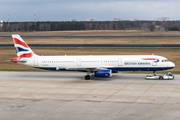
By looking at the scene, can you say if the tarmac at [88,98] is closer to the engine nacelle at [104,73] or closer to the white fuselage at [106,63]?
the engine nacelle at [104,73]

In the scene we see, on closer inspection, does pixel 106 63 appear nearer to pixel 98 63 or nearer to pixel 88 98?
pixel 98 63

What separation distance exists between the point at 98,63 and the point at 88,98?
48.7 feet

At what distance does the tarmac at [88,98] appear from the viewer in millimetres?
27469

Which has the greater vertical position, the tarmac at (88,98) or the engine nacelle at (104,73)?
the engine nacelle at (104,73)

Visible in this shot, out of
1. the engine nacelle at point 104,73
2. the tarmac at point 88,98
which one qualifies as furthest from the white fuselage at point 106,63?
the tarmac at point 88,98

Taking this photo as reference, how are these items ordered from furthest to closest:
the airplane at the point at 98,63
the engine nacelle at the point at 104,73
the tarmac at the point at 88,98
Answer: the airplane at the point at 98,63
the engine nacelle at the point at 104,73
the tarmac at the point at 88,98

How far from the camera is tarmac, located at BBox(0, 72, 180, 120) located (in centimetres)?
2747

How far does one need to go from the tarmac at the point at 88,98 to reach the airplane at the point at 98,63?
1954mm

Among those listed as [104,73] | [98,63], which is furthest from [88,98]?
[98,63]

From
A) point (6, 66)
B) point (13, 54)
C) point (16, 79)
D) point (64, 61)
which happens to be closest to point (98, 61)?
point (64, 61)

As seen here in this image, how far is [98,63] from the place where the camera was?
4856 cm

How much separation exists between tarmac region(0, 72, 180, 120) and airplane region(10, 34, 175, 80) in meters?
1.95

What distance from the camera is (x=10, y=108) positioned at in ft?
98.8

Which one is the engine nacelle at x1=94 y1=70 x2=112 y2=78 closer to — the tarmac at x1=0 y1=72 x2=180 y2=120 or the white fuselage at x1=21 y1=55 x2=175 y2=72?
the tarmac at x1=0 y1=72 x2=180 y2=120
